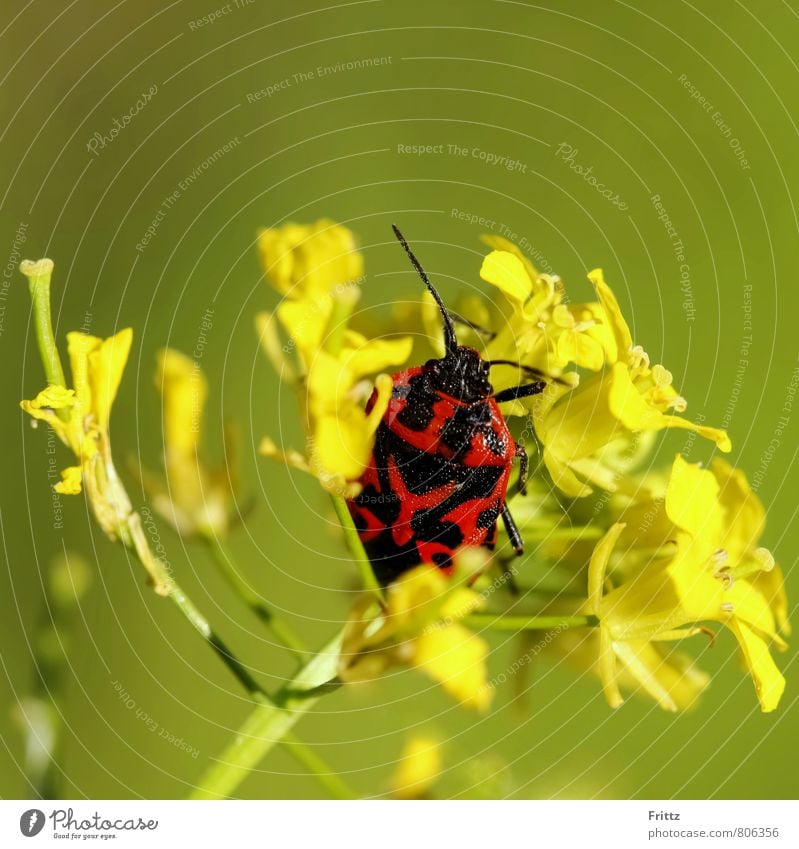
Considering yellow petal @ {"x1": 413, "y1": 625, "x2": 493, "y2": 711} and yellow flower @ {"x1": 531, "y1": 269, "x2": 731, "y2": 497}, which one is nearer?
yellow flower @ {"x1": 531, "y1": 269, "x2": 731, "y2": 497}

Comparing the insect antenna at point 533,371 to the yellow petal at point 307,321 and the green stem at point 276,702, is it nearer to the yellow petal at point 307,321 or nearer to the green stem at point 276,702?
the yellow petal at point 307,321

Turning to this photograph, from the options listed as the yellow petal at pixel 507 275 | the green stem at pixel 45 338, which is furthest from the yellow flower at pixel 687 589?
the green stem at pixel 45 338

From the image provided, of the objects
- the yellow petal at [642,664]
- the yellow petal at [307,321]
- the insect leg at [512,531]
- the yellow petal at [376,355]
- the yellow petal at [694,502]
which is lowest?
the yellow petal at [642,664]

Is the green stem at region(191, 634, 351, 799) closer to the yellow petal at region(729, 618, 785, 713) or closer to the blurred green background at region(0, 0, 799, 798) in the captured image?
the blurred green background at region(0, 0, 799, 798)

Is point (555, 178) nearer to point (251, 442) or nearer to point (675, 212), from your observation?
point (675, 212)

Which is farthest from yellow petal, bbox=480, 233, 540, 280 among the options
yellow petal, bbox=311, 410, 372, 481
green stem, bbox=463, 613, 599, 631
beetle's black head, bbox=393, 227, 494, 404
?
green stem, bbox=463, 613, 599, 631

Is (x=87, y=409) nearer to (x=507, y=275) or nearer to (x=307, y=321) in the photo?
(x=307, y=321)

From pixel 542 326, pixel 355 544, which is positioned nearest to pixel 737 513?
pixel 542 326

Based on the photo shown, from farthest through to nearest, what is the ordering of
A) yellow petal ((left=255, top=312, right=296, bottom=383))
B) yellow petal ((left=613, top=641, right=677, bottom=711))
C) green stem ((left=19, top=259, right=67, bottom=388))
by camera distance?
1. yellow petal ((left=255, top=312, right=296, bottom=383))
2. yellow petal ((left=613, top=641, right=677, bottom=711))
3. green stem ((left=19, top=259, right=67, bottom=388))

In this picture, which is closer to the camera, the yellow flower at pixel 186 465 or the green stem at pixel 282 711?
the green stem at pixel 282 711
